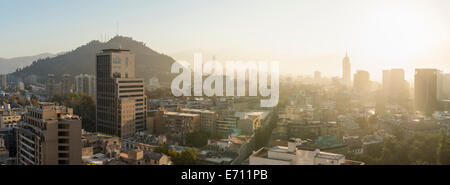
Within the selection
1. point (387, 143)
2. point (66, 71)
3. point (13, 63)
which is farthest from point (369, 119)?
point (66, 71)

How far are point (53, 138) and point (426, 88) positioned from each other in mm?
13367

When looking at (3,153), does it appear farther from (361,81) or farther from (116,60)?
(361,81)

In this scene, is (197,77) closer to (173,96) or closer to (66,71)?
(173,96)

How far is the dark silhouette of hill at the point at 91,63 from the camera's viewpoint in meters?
25.6

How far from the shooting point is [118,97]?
930cm

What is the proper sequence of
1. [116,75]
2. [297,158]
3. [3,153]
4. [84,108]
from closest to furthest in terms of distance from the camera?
[297,158] → [3,153] → [116,75] → [84,108]

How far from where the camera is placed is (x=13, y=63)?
47.4 feet

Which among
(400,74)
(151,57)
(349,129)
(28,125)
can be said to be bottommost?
(349,129)

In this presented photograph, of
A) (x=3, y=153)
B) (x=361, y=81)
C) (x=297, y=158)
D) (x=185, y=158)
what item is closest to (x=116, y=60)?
(x=3, y=153)

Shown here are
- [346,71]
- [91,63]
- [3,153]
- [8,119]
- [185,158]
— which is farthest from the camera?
[91,63]

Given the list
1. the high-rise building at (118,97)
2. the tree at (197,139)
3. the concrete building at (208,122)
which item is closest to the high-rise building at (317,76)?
the concrete building at (208,122)

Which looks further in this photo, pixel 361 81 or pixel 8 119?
pixel 361 81
